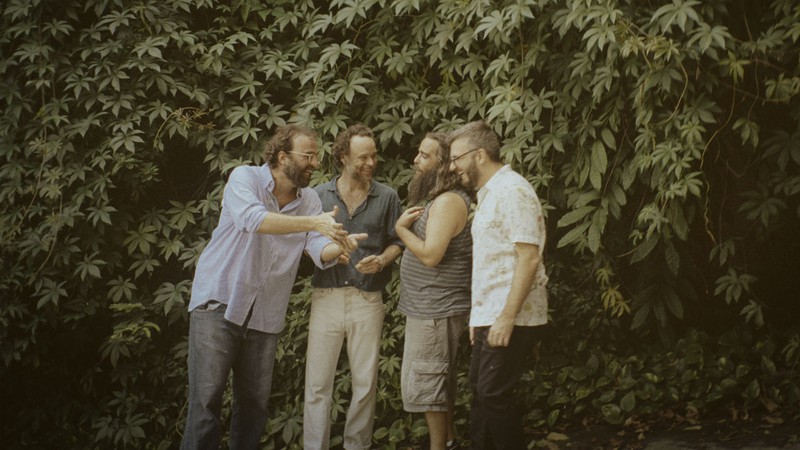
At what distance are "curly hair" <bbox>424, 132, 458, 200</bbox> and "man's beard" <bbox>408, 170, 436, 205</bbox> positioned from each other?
0.07 meters

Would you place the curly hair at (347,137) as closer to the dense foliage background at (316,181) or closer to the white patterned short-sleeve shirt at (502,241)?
the dense foliage background at (316,181)

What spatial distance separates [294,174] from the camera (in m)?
4.34

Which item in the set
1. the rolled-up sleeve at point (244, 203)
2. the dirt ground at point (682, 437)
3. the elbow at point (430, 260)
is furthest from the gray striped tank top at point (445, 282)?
the dirt ground at point (682, 437)

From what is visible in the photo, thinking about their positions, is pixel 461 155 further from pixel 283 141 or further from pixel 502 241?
pixel 283 141

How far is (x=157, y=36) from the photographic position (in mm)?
5828

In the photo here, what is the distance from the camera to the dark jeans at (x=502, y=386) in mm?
3793

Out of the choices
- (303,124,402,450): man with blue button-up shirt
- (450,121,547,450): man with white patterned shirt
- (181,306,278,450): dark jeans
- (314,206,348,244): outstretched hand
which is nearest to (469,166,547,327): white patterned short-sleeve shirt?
(450,121,547,450): man with white patterned shirt

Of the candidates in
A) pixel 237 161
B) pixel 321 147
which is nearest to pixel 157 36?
pixel 237 161

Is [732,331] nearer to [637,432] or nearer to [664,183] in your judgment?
[637,432]

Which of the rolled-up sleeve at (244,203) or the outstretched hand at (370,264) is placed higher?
the rolled-up sleeve at (244,203)

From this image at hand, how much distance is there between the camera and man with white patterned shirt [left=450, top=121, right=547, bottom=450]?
3.72 m

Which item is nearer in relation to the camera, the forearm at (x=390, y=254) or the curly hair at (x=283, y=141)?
the curly hair at (x=283, y=141)

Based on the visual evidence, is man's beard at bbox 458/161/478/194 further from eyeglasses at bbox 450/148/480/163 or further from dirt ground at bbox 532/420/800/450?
dirt ground at bbox 532/420/800/450

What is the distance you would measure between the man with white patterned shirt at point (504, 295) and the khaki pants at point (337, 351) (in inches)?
39.1
